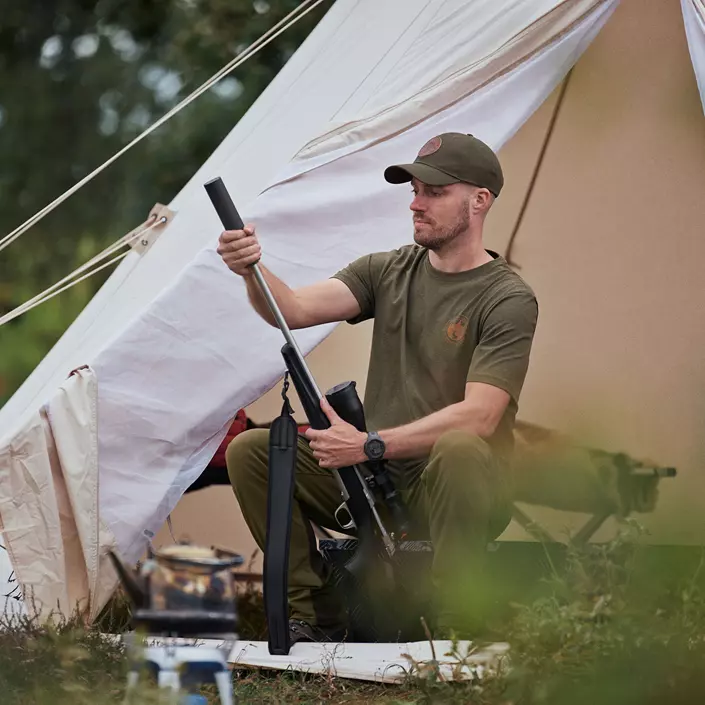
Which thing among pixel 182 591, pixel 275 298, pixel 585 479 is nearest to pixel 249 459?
pixel 275 298

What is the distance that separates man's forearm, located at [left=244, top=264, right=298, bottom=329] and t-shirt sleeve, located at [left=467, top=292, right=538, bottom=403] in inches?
15.2

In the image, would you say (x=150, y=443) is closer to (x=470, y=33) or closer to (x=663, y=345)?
(x=470, y=33)

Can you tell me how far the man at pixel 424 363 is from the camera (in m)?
2.35

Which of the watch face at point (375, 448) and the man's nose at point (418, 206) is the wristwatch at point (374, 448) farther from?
the man's nose at point (418, 206)

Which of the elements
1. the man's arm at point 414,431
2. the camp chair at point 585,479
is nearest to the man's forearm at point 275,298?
the man's arm at point 414,431

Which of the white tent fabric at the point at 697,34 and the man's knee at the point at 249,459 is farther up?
the white tent fabric at the point at 697,34

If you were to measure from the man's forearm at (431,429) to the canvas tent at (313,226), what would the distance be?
371 mm

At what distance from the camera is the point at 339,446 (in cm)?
235

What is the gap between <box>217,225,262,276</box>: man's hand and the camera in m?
2.30

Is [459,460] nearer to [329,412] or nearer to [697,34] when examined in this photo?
[329,412]

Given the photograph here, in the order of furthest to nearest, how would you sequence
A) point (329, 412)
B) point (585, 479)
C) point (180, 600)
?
point (329, 412) → point (180, 600) → point (585, 479)

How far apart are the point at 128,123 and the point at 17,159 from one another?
813mm

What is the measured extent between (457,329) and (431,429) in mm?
250

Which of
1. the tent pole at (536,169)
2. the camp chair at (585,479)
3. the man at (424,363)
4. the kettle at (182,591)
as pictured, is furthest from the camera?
the tent pole at (536,169)
